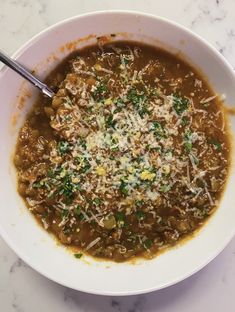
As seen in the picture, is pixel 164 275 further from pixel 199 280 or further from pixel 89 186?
pixel 89 186

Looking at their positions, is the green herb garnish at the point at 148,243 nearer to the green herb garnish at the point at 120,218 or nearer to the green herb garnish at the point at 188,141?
the green herb garnish at the point at 120,218

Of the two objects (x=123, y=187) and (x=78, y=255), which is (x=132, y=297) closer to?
(x=78, y=255)

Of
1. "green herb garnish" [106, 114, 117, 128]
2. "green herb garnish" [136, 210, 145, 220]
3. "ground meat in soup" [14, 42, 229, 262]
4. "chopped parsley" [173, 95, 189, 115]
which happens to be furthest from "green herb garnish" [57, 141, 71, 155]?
"chopped parsley" [173, 95, 189, 115]

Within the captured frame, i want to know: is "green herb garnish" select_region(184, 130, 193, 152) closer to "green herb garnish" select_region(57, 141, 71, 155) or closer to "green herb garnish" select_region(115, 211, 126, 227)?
"green herb garnish" select_region(115, 211, 126, 227)

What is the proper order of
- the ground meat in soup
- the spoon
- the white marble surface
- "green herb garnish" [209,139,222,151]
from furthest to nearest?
the white marble surface → "green herb garnish" [209,139,222,151] → the ground meat in soup → the spoon

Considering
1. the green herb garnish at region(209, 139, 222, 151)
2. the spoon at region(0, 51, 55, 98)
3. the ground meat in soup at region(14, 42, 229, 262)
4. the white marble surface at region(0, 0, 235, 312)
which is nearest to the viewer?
the spoon at region(0, 51, 55, 98)

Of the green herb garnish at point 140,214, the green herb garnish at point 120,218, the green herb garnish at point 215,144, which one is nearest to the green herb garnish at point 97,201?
the green herb garnish at point 120,218

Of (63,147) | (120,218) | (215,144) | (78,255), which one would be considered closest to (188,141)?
(215,144)
